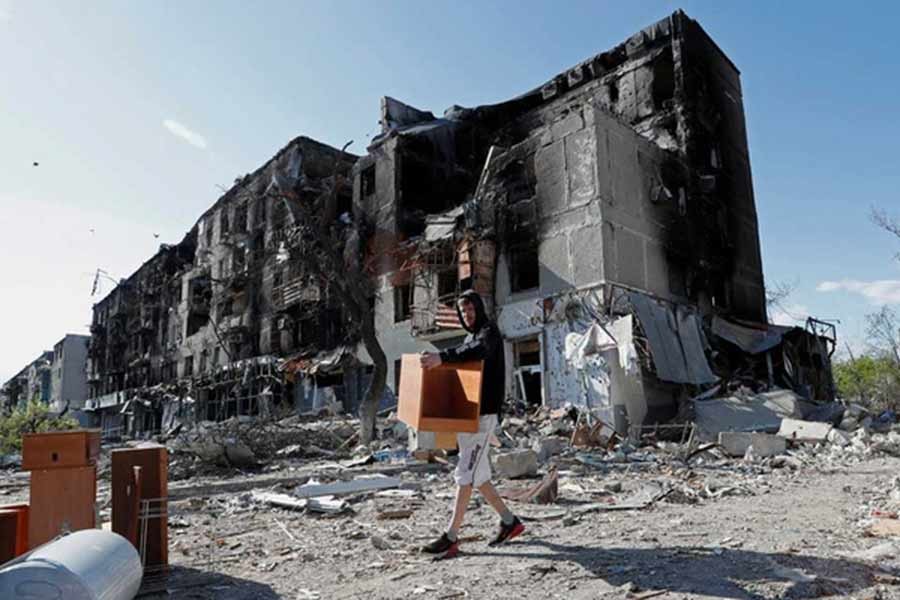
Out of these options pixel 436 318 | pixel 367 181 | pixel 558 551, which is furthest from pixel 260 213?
pixel 558 551

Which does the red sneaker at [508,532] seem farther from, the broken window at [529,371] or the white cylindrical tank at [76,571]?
the broken window at [529,371]

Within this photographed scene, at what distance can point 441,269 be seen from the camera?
22.0 metres

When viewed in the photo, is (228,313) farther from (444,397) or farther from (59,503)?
(444,397)

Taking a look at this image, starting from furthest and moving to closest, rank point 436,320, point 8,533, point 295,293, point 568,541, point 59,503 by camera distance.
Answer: point 295,293, point 436,320, point 568,541, point 59,503, point 8,533

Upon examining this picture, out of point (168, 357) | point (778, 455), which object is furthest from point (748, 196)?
point (168, 357)

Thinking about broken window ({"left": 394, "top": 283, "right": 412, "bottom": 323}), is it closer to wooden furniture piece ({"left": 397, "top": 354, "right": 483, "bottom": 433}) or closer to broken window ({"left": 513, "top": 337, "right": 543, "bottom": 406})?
broken window ({"left": 513, "top": 337, "right": 543, "bottom": 406})

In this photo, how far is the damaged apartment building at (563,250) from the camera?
60.3 ft

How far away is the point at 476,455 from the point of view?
4.49 m

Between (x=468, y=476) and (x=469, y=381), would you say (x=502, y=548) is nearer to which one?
(x=468, y=476)

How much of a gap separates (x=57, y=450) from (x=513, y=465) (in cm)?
585

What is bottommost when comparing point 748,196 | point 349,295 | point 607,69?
point 349,295

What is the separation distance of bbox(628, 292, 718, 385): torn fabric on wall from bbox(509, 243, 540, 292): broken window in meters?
3.52

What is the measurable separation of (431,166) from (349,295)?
10904 millimetres

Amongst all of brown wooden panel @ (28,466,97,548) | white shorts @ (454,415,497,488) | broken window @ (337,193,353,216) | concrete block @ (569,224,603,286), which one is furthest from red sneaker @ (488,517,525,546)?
broken window @ (337,193,353,216)
